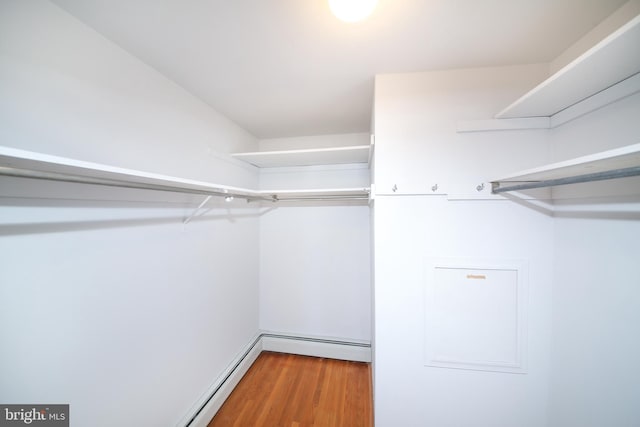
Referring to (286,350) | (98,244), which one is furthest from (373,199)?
(286,350)

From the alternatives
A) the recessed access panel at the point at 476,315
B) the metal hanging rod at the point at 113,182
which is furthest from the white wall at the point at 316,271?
the recessed access panel at the point at 476,315

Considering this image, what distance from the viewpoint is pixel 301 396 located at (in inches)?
72.2

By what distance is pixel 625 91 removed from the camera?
840mm

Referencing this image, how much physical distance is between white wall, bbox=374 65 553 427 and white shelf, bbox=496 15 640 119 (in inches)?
8.4

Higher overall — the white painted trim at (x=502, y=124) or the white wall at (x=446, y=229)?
the white painted trim at (x=502, y=124)

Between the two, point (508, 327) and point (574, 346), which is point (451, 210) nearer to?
point (508, 327)

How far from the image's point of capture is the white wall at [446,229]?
123 cm

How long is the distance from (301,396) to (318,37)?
2.62 meters

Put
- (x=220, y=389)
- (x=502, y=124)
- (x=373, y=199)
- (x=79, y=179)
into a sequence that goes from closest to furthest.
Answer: (x=79, y=179), (x=502, y=124), (x=373, y=199), (x=220, y=389)

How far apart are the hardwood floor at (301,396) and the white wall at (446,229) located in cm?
52

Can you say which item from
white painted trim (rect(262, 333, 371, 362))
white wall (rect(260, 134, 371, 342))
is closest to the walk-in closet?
white painted trim (rect(262, 333, 371, 362))

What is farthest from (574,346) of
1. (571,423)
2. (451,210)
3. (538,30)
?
(538,30)

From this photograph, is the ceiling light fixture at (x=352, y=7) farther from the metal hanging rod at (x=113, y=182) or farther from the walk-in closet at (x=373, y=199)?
the metal hanging rod at (x=113, y=182)

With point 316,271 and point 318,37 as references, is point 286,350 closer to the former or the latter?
point 316,271
